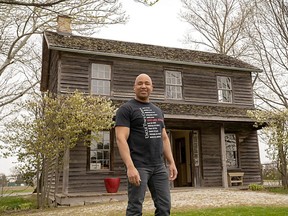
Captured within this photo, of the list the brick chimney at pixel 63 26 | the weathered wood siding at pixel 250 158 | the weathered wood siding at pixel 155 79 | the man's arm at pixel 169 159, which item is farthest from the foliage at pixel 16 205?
the weathered wood siding at pixel 250 158

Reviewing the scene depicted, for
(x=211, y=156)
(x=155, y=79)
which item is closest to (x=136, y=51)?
(x=155, y=79)

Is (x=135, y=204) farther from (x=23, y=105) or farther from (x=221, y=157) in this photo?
(x=221, y=157)

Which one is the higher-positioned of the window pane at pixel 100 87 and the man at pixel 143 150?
the window pane at pixel 100 87

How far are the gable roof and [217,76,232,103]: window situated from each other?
0.66 m

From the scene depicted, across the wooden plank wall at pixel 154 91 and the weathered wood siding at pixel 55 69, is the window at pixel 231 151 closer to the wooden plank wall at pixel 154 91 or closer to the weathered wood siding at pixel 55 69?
the wooden plank wall at pixel 154 91

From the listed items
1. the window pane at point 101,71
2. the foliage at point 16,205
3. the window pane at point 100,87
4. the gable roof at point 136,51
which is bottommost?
the foliage at point 16,205

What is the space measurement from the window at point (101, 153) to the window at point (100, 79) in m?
1.80

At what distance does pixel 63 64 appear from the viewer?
12523 millimetres

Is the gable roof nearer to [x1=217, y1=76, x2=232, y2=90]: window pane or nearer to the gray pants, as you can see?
[x1=217, y1=76, x2=232, y2=90]: window pane

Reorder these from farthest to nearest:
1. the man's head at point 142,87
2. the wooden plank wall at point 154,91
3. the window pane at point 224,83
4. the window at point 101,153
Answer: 1. the window pane at point 224,83
2. the window at point 101,153
3. the wooden plank wall at point 154,91
4. the man's head at point 142,87

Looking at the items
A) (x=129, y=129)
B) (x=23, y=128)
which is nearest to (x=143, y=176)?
(x=129, y=129)

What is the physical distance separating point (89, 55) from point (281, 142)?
8379 millimetres

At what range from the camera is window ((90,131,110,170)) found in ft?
39.9

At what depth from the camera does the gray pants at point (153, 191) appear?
3094mm
